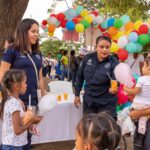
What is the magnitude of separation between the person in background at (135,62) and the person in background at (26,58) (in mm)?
2584

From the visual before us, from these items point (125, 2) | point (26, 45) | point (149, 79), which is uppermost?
point (125, 2)

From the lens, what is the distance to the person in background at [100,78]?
340 centimetres

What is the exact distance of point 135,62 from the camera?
5.50m

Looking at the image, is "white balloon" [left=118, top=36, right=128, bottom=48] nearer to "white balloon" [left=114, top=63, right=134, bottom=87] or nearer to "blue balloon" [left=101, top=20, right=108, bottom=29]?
"blue balloon" [left=101, top=20, right=108, bottom=29]

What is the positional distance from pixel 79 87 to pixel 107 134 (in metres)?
2.34

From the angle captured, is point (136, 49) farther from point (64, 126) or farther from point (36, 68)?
point (36, 68)

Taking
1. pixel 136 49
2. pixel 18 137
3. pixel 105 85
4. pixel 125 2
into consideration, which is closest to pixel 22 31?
pixel 18 137

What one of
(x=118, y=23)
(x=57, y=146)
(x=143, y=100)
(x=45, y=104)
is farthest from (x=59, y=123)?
(x=118, y=23)

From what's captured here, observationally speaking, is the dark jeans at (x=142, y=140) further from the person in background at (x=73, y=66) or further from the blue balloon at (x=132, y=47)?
the person in background at (x=73, y=66)

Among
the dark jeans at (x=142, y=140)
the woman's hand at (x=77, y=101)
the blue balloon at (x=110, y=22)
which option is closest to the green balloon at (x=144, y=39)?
the blue balloon at (x=110, y=22)

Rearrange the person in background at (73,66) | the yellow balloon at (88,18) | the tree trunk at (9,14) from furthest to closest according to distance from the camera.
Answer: the person in background at (73,66)
the yellow balloon at (88,18)
the tree trunk at (9,14)

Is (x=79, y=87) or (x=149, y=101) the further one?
(x=79, y=87)

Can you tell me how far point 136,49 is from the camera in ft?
18.2

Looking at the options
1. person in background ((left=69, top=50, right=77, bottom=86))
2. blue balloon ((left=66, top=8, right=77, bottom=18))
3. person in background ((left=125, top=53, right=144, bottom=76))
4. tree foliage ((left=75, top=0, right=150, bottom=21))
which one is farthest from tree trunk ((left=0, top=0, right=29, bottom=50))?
person in background ((left=69, top=50, right=77, bottom=86))
